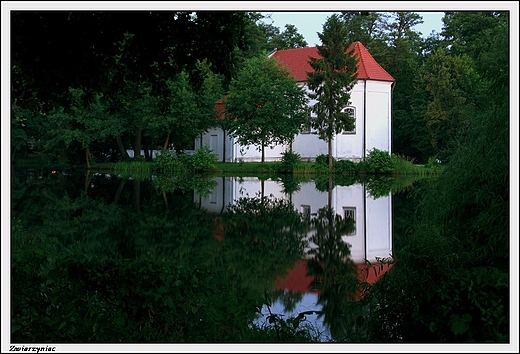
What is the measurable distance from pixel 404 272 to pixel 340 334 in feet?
5.61

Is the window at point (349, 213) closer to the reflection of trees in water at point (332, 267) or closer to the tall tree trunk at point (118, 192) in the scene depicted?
the reflection of trees in water at point (332, 267)

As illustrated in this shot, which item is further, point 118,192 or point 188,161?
point 188,161

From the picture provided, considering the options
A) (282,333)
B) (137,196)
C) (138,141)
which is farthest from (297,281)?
(138,141)

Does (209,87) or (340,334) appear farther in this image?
(209,87)

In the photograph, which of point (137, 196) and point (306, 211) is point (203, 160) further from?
point (306, 211)

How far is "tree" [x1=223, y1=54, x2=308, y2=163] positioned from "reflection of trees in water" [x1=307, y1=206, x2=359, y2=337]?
18497 millimetres

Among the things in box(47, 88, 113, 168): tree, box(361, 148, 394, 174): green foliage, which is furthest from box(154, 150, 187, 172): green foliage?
box(361, 148, 394, 174): green foliage

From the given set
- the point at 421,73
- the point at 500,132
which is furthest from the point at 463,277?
the point at 421,73

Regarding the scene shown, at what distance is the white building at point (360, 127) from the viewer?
38.8 m

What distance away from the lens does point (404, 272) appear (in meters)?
4.86

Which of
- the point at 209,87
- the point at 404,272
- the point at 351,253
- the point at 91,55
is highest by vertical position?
the point at 209,87

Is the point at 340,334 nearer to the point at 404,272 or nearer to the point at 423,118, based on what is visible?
the point at 404,272

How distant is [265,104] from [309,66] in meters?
5.07

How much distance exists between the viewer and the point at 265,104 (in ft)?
123
